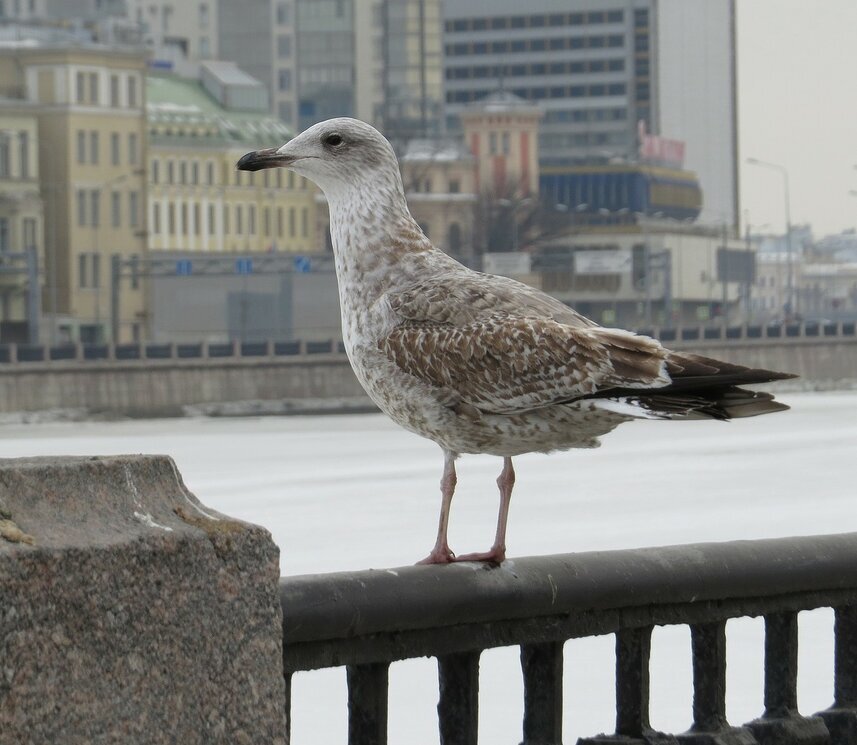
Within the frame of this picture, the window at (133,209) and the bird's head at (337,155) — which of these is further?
the window at (133,209)

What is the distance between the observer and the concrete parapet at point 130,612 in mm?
2250

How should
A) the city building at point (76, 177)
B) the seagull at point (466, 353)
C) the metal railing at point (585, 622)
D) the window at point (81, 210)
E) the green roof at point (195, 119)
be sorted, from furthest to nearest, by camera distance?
the green roof at point (195, 119), the window at point (81, 210), the city building at point (76, 177), the seagull at point (466, 353), the metal railing at point (585, 622)

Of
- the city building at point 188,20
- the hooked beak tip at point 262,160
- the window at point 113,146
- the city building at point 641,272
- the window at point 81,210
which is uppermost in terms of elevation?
the city building at point 188,20

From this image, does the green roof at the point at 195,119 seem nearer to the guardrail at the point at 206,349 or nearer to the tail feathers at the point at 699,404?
the guardrail at the point at 206,349

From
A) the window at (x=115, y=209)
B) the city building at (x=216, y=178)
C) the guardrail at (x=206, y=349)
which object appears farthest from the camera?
the city building at (x=216, y=178)

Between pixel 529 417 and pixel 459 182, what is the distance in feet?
386

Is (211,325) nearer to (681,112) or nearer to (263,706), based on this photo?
(681,112)

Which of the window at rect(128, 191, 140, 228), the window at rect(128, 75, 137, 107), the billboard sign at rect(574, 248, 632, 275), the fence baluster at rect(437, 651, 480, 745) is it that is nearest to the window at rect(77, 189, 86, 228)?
the window at rect(128, 191, 140, 228)

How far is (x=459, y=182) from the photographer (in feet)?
396

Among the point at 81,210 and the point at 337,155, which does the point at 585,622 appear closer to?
the point at 337,155

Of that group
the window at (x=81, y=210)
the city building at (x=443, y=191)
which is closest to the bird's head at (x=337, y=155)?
the window at (x=81, y=210)

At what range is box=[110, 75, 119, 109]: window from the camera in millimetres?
90500

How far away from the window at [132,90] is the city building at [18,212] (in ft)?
19.9

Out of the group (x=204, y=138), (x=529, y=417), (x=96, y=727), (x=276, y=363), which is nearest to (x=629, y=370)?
(x=529, y=417)
